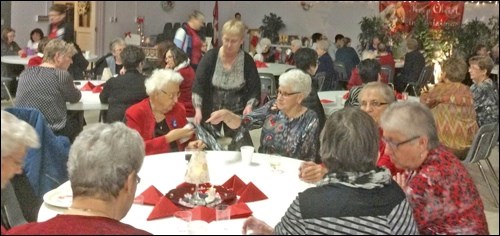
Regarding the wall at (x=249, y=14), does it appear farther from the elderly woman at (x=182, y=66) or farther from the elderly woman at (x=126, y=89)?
the elderly woman at (x=126, y=89)

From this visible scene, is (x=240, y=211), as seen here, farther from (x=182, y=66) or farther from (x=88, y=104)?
(x=182, y=66)

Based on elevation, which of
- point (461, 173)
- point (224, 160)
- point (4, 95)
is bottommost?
point (4, 95)

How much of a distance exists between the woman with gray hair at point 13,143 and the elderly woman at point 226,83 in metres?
2.80

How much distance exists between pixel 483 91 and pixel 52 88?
3855 mm

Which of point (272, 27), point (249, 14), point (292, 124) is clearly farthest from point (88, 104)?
point (249, 14)

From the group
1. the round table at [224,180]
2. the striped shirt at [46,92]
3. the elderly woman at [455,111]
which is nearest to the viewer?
the round table at [224,180]

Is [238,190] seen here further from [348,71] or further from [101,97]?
[348,71]

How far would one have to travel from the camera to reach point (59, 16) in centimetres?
803

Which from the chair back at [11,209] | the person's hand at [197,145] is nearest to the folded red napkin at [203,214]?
the person's hand at [197,145]

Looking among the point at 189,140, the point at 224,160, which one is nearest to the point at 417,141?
the point at 224,160

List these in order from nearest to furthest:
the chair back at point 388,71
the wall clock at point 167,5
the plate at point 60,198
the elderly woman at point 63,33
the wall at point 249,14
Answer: the plate at point 60,198
the elderly woman at point 63,33
the chair back at point 388,71
the wall at point 249,14
the wall clock at point 167,5

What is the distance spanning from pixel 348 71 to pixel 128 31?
5.90m

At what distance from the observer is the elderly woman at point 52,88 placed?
4961 millimetres

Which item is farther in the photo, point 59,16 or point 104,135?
point 59,16
